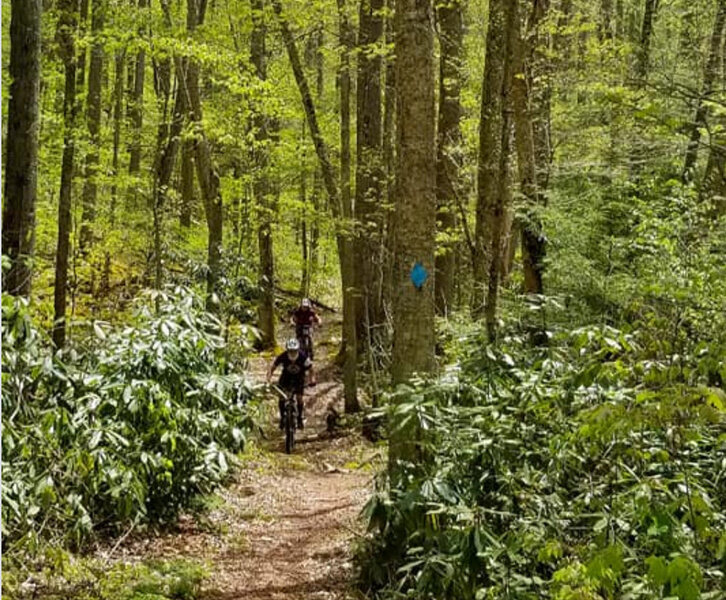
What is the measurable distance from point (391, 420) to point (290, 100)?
11869mm

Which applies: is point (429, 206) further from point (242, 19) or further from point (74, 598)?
point (242, 19)

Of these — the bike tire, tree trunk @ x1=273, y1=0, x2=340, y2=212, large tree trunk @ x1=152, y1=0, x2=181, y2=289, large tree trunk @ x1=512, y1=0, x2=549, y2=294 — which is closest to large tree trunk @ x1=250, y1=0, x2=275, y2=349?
tree trunk @ x1=273, y1=0, x2=340, y2=212

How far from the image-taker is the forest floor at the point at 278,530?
5.44 meters

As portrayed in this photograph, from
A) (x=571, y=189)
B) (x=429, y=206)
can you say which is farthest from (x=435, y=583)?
(x=571, y=189)

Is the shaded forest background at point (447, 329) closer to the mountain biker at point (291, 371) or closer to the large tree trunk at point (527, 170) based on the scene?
the large tree trunk at point (527, 170)

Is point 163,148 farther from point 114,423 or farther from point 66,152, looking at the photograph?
point 114,423

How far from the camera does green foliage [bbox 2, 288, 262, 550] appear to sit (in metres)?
4.28

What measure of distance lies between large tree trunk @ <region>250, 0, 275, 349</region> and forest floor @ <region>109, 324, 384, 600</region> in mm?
3362

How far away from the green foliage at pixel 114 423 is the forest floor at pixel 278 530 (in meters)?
0.34

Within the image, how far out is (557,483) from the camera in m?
4.19

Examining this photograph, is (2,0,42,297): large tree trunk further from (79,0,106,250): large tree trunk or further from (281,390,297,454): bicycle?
(79,0,106,250): large tree trunk

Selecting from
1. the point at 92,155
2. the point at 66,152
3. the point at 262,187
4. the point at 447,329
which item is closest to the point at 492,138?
the point at 447,329

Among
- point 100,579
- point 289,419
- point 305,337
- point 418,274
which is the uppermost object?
point 418,274

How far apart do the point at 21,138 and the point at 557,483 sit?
5511mm
